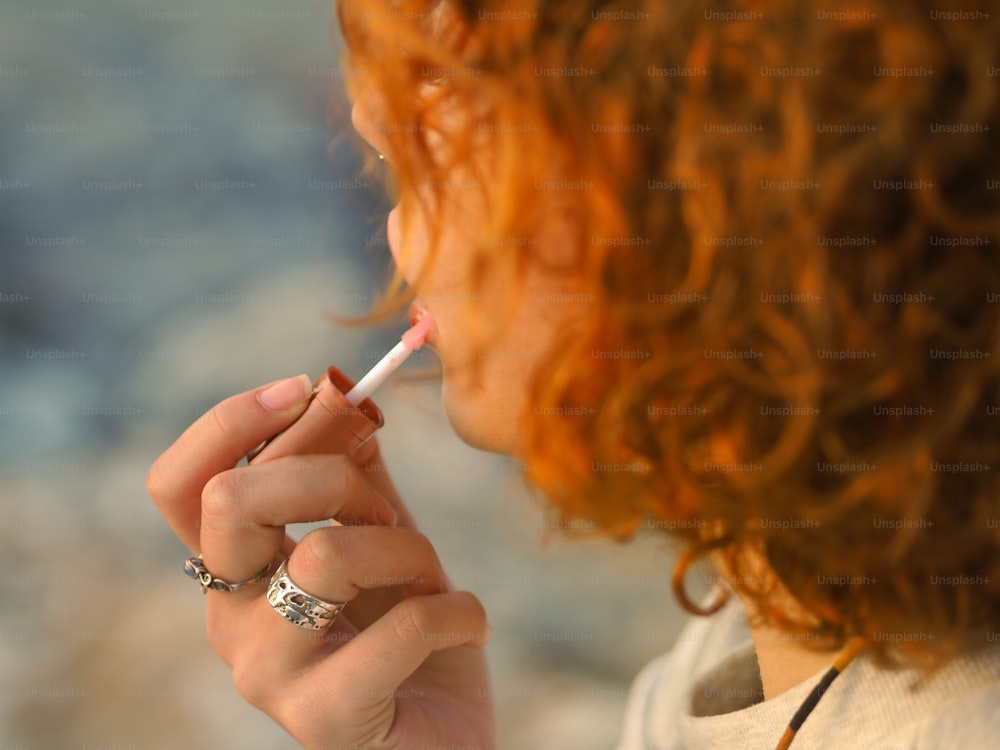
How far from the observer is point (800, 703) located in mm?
600

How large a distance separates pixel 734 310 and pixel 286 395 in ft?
1.10

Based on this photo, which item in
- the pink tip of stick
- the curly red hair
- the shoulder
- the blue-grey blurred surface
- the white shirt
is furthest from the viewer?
the blue-grey blurred surface

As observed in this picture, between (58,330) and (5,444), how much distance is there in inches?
6.7

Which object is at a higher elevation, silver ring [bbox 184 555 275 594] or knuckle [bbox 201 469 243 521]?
knuckle [bbox 201 469 243 521]

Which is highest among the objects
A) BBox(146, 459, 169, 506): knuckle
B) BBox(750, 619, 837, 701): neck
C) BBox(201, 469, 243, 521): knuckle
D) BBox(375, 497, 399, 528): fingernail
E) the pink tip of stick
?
the pink tip of stick

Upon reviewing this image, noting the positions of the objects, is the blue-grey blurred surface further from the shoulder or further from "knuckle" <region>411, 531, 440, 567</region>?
"knuckle" <region>411, 531, 440, 567</region>

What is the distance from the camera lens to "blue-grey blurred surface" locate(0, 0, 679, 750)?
1.12 metres

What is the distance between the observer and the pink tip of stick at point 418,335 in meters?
0.62

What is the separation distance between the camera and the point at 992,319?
0.43 meters

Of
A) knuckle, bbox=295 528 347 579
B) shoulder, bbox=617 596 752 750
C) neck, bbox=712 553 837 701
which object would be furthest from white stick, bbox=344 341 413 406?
shoulder, bbox=617 596 752 750

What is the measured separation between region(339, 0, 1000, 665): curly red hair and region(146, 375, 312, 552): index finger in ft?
0.65

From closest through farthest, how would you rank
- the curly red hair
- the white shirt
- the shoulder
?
the curly red hair < the white shirt < the shoulder

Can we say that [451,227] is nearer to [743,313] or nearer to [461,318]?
[461,318]

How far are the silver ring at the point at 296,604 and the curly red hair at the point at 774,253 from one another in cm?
22
